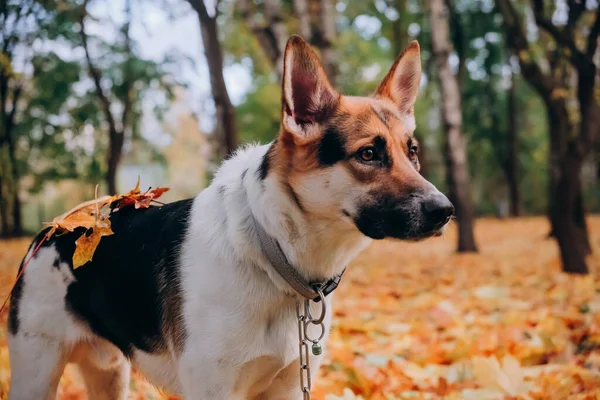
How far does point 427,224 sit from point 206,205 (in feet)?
3.30

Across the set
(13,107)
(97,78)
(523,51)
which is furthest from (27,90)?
(523,51)

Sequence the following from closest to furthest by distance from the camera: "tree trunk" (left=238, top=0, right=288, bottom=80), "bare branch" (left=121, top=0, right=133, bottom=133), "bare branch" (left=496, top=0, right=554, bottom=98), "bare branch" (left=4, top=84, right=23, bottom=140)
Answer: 1. "bare branch" (left=496, top=0, right=554, bottom=98)
2. "tree trunk" (left=238, top=0, right=288, bottom=80)
3. "bare branch" (left=121, top=0, right=133, bottom=133)
4. "bare branch" (left=4, top=84, right=23, bottom=140)

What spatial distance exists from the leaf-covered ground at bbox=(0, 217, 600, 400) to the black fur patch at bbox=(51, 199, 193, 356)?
3.38ft

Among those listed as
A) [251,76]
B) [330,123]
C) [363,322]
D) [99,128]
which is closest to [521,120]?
[251,76]

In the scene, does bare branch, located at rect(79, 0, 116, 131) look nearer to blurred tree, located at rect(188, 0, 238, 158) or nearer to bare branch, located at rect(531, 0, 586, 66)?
blurred tree, located at rect(188, 0, 238, 158)

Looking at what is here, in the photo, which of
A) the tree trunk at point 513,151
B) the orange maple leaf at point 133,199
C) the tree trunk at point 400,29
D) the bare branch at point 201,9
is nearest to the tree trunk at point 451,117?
the bare branch at point 201,9

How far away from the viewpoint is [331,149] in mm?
2398

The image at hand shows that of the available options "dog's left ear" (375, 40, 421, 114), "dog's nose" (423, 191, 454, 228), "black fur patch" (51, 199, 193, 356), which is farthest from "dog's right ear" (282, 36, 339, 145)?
"black fur patch" (51, 199, 193, 356)

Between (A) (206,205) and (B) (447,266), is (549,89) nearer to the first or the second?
(B) (447,266)

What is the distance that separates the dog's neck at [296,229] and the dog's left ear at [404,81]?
0.87 meters

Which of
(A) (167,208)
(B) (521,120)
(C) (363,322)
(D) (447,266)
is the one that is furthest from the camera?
(B) (521,120)

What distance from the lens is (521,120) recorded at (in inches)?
1259

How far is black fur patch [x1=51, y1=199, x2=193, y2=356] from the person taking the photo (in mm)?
2465

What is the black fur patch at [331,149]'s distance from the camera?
93.6 inches
